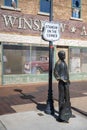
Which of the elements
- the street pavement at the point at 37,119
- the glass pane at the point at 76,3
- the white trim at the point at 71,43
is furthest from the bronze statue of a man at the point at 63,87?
the glass pane at the point at 76,3

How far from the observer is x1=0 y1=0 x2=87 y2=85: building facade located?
558 inches

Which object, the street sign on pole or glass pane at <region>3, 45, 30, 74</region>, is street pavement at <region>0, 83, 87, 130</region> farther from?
glass pane at <region>3, 45, 30, 74</region>

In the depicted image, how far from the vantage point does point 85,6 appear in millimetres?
17016

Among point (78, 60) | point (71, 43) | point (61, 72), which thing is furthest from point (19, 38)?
point (61, 72)

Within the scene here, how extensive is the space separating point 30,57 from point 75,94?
175 inches

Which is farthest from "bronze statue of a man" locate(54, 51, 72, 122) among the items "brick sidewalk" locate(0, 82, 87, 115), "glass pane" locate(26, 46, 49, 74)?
"glass pane" locate(26, 46, 49, 74)

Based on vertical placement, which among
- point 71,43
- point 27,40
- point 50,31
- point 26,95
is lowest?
point 26,95

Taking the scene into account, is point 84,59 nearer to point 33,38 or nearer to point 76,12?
point 76,12

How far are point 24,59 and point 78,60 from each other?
4.29 meters

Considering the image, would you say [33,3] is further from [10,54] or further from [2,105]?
[2,105]

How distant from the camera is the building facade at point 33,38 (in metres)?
14.2

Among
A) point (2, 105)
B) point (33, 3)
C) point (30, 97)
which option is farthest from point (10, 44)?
point (2, 105)

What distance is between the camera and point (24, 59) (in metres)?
15.0

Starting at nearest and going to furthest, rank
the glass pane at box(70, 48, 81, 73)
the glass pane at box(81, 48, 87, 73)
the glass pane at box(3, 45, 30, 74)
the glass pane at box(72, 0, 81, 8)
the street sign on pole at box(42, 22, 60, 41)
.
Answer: the street sign on pole at box(42, 22, 60, 41) < the glass pane at box(3, 45, 30, 74) < the glass pane at box(72, 0, 81, 8) < the glass pane at box(70, 48, 81, 73) < the glass pane at box(81, 48, 87, 73)
